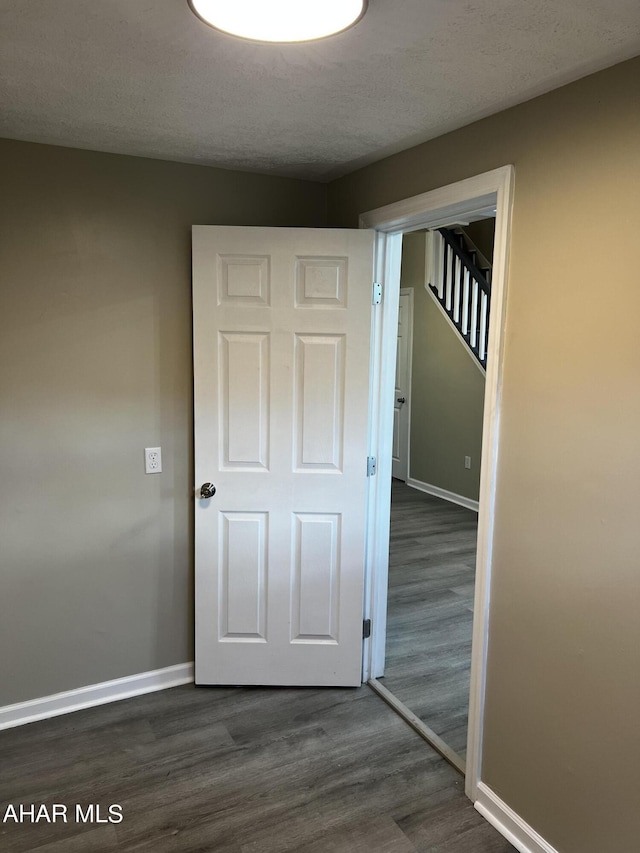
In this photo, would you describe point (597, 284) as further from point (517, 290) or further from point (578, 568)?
point (578, 568)

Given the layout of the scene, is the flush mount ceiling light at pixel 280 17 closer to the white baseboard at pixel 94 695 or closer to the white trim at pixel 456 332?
the white baseboard at pixel 94 695

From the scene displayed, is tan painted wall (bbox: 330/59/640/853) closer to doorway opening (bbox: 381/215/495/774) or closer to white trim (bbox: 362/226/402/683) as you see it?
white trim (bbox: 362/226/402/683)

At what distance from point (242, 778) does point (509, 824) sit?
916mm

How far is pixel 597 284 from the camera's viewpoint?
5.37 feet

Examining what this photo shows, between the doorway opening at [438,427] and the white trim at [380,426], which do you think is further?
the doorway opening at [438,427]

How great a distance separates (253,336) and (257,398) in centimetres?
26

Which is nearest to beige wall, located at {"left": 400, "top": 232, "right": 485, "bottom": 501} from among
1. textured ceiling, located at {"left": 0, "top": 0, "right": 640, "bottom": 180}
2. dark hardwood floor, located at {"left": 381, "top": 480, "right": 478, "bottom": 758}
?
dark hardwood floor, located at {"left": 381, "top": 480, "right": 478, "bottom": 758}

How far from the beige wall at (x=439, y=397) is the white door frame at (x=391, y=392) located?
3.06 meters

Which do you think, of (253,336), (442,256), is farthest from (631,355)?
(442,256)

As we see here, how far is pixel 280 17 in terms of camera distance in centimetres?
123

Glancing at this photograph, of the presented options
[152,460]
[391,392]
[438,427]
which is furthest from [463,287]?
[152,460]

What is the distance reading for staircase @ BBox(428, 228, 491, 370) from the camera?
5.85 metres

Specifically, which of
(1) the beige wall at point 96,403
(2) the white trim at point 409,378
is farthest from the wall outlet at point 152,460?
(2) the white trim at point 409,378

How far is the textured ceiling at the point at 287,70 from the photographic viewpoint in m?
1.33
